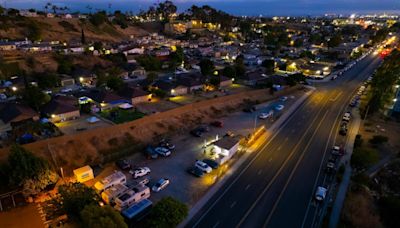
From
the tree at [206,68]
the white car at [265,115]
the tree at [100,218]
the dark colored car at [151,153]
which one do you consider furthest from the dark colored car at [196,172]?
the tree at [206,68]

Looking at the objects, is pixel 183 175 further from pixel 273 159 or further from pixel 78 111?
pixel 78 111

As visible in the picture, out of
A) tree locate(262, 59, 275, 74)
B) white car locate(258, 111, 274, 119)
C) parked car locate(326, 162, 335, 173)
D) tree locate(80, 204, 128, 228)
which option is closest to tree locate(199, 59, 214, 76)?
tree locate(262, 59, 275, 74)

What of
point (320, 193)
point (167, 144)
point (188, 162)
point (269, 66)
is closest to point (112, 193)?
point (188, 162)

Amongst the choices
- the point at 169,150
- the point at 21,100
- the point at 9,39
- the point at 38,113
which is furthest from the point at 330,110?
the point at 9,39

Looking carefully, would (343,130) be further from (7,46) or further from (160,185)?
(7,46)

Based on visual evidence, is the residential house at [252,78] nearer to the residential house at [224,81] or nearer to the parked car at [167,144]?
the residential house at [224,81]

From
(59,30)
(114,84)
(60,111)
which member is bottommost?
(60,111)
